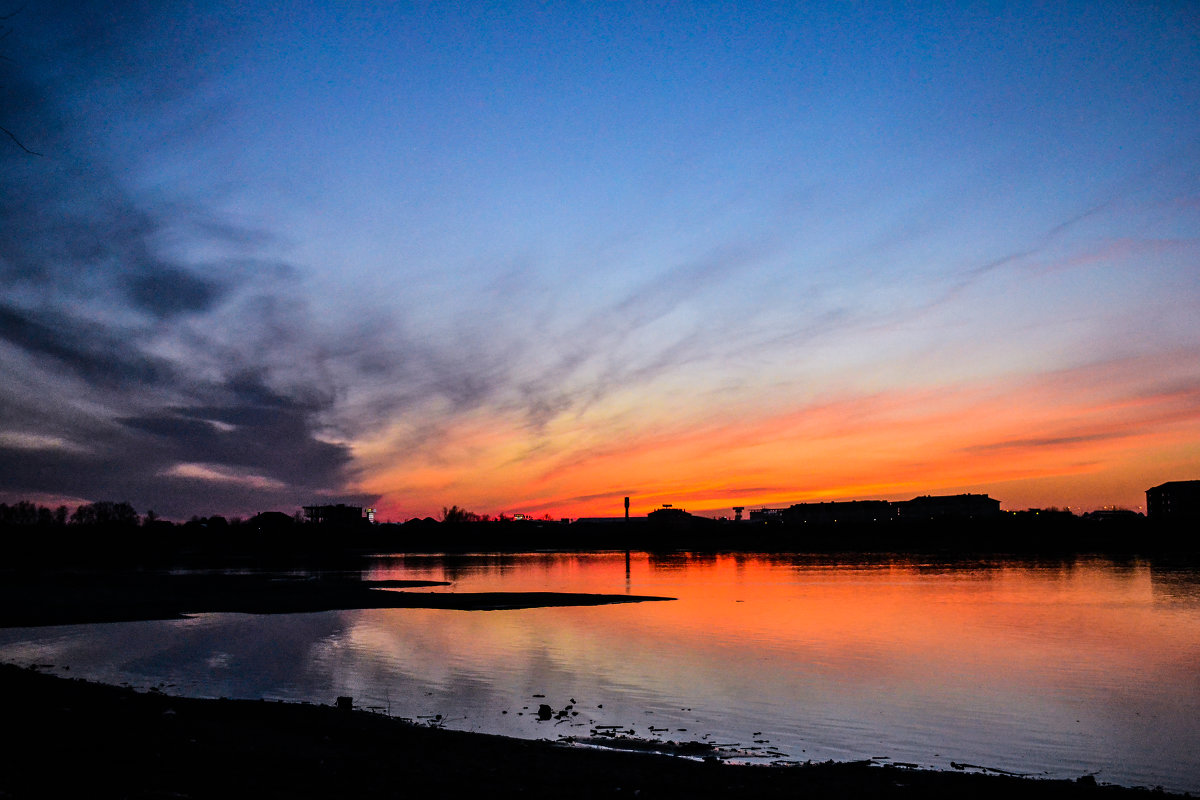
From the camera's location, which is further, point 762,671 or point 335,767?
point 762,671

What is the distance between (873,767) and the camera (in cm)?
1819

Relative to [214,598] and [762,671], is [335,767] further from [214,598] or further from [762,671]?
[214,598]

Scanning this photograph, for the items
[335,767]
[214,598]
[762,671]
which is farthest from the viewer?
[214,598]

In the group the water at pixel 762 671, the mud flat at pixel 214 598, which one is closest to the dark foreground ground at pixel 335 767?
the water at pixel 762 671

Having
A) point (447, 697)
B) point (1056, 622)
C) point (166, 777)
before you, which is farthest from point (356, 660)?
point (1056, 622)

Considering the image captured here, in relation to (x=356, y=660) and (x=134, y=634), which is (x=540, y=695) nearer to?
(x=356, y=660)

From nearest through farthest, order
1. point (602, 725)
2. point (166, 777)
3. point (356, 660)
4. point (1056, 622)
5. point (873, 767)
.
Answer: point (166, 777) < point (873, 767) < point (602, 725) < point (356, 660) < point (1056, 622)

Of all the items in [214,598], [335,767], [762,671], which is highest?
[335,767]

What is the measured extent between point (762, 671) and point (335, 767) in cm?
2233

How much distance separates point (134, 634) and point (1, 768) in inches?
1441

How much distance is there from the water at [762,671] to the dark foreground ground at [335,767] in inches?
131

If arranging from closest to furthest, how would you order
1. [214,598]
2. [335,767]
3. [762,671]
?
[335,767] → [762,671] → [214,598]

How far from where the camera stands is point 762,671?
109ft

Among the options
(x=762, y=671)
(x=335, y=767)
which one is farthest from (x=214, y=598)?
(x=335, y=767)
